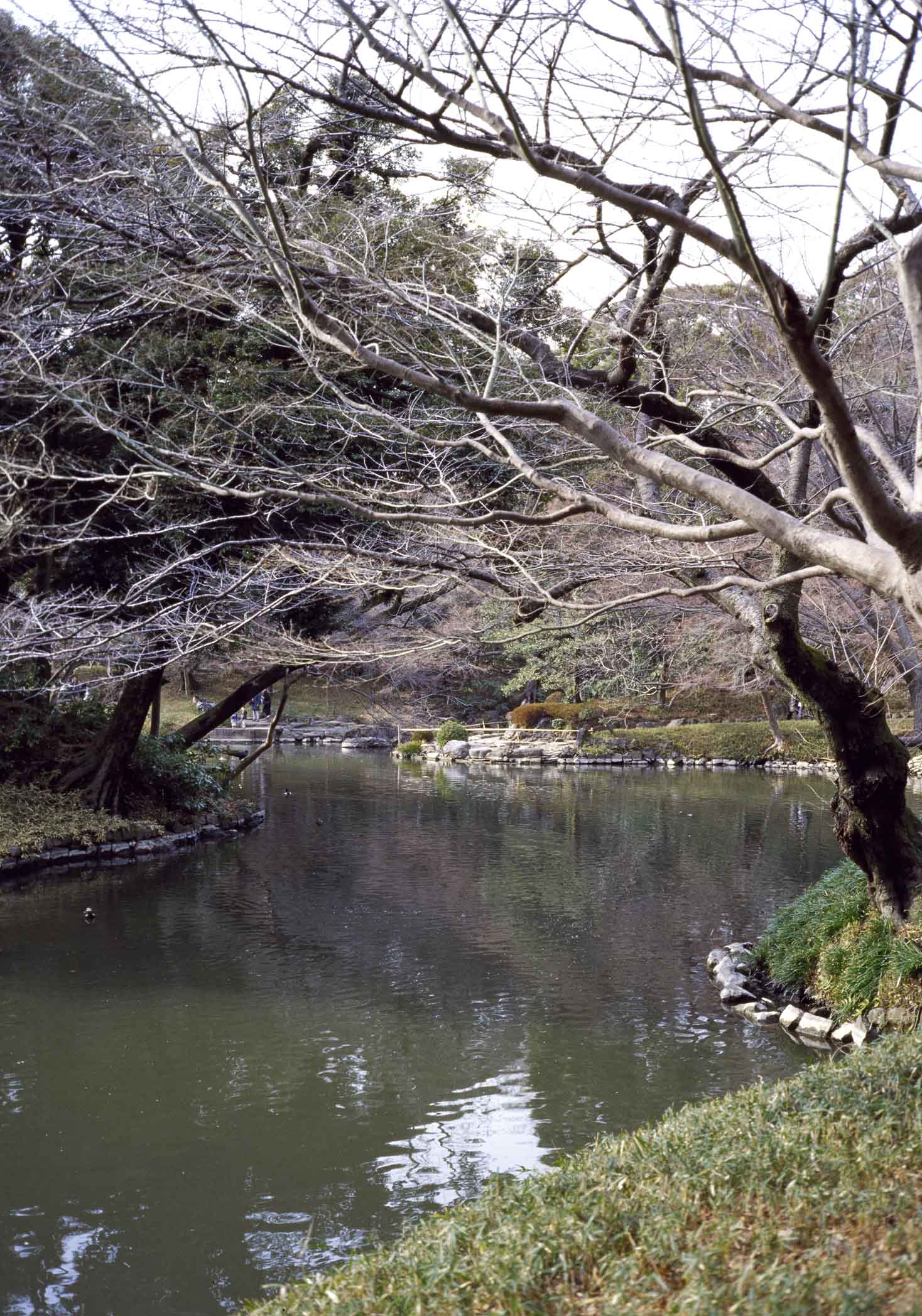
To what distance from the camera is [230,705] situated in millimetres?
14977

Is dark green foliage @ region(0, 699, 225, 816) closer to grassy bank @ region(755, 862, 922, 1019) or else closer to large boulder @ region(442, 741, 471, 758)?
grassy bank @ region(755, 862, 922, 1019)

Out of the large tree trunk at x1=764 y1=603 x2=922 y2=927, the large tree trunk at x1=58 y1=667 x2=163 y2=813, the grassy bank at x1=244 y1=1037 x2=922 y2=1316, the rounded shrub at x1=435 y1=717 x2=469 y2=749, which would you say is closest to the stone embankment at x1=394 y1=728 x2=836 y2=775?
the rounded shrub at x1=435 y1=717 x2=469 y2=749

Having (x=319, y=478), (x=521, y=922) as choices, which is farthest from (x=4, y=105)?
(x=521, y=922)

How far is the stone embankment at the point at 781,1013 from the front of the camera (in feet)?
21.2

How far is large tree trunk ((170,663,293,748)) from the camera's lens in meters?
14.5

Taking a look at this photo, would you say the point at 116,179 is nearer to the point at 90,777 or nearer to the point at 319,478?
the point at 319,478

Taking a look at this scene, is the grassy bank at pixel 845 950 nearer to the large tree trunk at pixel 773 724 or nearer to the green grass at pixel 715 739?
the large tree trunk at pixel 773 724

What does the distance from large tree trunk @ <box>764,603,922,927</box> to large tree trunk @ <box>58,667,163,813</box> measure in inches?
374

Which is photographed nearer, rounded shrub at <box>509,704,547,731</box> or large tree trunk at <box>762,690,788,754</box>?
large tree trunk at <box>762,690,788,754</box>

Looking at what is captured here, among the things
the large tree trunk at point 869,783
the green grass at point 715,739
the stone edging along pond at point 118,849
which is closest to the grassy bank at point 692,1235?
the large tree trunk at point 869,783

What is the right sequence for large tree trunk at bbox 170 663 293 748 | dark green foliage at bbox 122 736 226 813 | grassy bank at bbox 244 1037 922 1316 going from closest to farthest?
1. grassy bank at bbox 244 1037 922 1316
2. large tree trunk at bbox 170 663 293 748
3. dark green foliage at bbox 122 736 226 813

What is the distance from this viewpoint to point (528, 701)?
112 ft

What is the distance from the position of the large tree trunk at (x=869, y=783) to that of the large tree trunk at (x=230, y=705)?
7.99 metres

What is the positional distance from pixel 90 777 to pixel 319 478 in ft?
28.4
